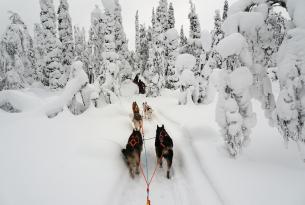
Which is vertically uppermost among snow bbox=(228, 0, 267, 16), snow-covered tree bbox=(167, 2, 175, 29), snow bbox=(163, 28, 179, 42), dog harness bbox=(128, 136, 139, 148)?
snow-covered tree bbox=(167, 2, 175, 29)

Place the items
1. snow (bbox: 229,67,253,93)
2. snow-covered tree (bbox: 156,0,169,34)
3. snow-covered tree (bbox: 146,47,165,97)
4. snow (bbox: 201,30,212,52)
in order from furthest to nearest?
snow-covered tree (bbox: 156,0,169,34)
snow-covered tree (bbox: 146,47,165,97)
snow (bbox: 201,30,212,52)
snow (bbox: 229,67,253,93)

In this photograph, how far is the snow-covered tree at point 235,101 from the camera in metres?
7.70

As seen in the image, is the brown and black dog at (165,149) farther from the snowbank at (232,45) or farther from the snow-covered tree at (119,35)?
the snow-covered tree at (119,35)

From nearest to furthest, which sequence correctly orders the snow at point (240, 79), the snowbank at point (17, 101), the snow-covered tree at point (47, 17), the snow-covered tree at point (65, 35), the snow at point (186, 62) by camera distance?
the snow at point (240, 79), the snowbank at point (17, 101), the snow at point (186, 62), the snow-covered tree at point (47, 17), the snow-covered tree at point (65, 35)

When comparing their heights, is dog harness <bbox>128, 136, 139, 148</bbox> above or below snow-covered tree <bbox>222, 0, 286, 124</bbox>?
below

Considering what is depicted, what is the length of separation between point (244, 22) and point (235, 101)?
215cm

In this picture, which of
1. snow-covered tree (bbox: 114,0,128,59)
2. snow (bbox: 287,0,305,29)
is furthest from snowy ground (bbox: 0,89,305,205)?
snow-covered tree (bbox: 114,0,128,59)

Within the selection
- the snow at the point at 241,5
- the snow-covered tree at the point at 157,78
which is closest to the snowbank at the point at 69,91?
the snow at the point at 241,5

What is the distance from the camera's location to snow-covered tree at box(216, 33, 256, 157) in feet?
25.3

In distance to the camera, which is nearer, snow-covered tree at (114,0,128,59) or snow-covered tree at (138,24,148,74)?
snow-covered tree at (114,0,128,59)

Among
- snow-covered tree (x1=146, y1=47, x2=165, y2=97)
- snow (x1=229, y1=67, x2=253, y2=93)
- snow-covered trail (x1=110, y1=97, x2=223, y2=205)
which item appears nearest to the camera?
snow-covered trail (x1=110, y1=97, x2=223, y2=205)

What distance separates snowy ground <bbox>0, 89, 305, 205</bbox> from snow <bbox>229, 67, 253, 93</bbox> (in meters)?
2.10

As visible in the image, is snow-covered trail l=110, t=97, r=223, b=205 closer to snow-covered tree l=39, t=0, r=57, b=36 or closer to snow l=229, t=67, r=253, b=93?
snow l=229, t=67, r=253, b=93

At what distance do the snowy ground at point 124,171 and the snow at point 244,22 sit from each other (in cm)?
361
